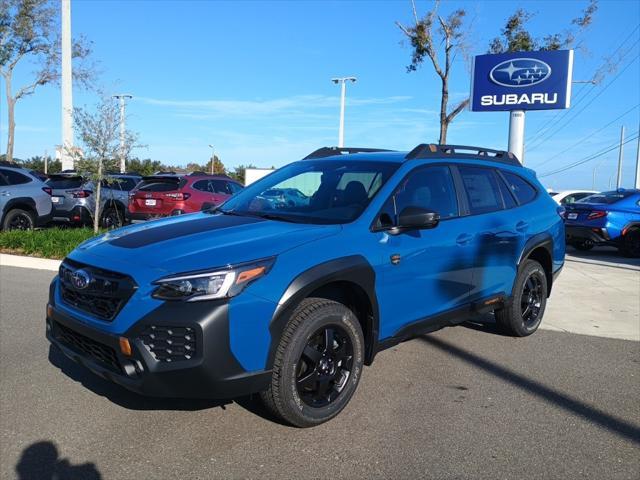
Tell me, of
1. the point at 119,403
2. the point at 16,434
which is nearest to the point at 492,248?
the point at 119,403

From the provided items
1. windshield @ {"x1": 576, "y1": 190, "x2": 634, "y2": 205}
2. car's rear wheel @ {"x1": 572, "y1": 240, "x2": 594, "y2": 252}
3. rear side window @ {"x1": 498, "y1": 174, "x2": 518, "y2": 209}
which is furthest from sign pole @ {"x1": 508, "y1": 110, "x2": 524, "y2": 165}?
rear side window @ {"x1": 498, "y1": 174, "x2": 518, "y2": 209}

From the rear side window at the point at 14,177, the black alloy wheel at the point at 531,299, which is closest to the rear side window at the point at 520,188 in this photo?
the black alloy wheel at the point at 531,299

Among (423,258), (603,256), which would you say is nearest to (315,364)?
(423,258)

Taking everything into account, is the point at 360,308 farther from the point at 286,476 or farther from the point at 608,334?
the point at 608,334

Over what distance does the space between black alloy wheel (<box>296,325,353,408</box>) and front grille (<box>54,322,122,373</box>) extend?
44.2 inches

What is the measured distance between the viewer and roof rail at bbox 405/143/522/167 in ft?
15.1

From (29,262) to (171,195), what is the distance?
3.75 meters

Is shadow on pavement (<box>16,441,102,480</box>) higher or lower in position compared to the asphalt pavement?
lower

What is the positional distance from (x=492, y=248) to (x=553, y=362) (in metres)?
1.21

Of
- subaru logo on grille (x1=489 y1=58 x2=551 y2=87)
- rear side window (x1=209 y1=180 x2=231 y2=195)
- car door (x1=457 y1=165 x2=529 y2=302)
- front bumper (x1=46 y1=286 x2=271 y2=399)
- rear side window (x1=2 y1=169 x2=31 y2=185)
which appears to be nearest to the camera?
front bumper (x1=46 y1=286 x2=271 y2=399)

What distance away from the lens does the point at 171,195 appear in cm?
1289

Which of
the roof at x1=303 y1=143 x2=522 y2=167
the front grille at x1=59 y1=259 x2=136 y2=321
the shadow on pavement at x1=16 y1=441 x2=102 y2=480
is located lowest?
the shadow on pavement at x1=16 y1=441 x2=102 y2=480

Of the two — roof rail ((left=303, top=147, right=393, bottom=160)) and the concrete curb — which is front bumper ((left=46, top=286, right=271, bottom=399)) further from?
the concrete curb

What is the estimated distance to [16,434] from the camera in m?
3.44
